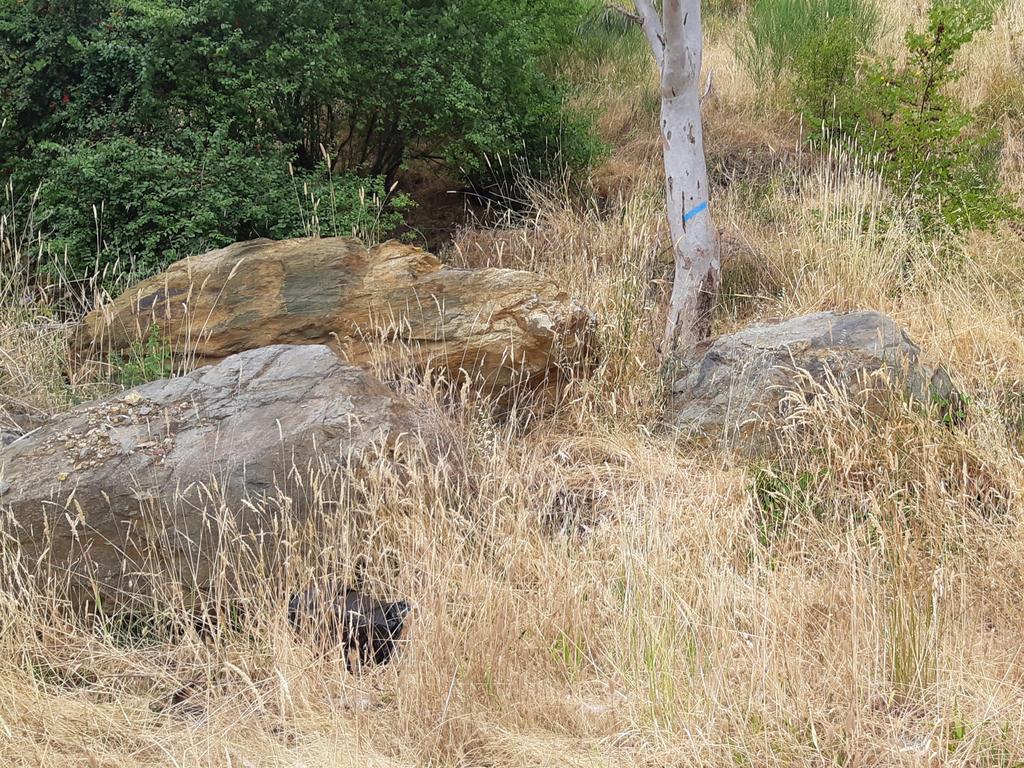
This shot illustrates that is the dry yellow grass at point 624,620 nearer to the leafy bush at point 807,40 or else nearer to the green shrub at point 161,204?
the green shrub at point 161,204

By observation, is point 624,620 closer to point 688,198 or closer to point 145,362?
point 145,362

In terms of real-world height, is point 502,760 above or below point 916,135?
below

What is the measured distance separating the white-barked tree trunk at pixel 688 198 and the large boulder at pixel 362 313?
0.86 metres

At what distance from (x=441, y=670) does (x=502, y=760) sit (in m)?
0.35

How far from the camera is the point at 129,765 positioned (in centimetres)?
300

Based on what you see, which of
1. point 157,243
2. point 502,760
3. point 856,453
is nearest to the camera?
point 502,760

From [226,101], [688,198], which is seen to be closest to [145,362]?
[226,101]

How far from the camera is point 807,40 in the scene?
32.0 ft

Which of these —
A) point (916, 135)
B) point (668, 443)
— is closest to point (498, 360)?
point (668, 443)

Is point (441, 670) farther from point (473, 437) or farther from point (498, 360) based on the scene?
point (498, 360)

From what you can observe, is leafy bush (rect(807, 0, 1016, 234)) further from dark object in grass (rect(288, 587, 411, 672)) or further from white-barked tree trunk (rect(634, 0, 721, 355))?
dark object in grass (rect(288, 587, 411, 672))

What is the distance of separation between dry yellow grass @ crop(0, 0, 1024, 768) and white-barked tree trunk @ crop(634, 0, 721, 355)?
839 mm

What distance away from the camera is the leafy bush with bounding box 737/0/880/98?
9266mm

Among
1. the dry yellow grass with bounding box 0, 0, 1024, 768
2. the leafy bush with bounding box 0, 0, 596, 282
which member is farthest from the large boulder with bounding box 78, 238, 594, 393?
the leafy bush with bounding box 0, 0, 596, 282
